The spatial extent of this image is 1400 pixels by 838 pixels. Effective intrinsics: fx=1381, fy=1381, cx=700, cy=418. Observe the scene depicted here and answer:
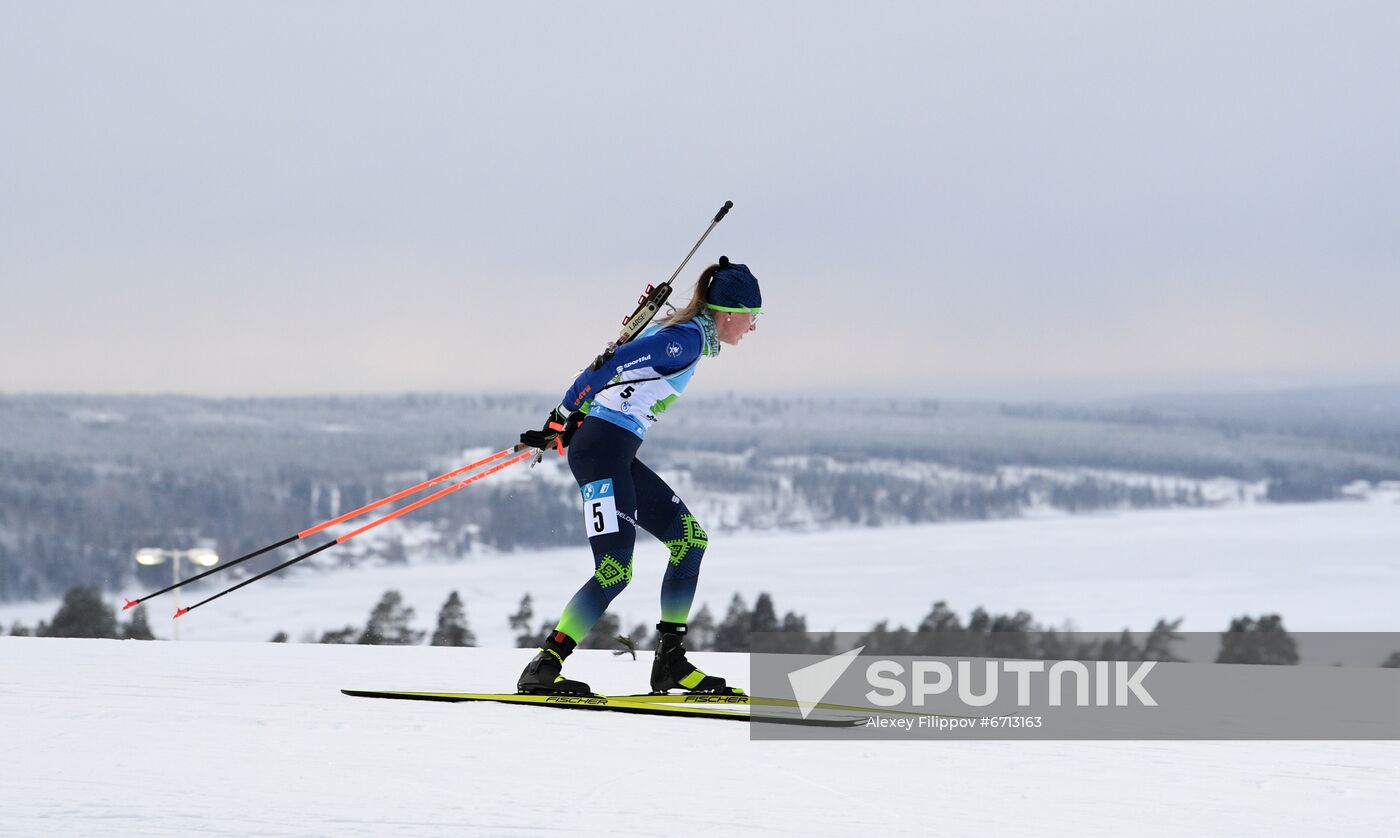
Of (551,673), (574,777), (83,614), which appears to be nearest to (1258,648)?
(551,673)

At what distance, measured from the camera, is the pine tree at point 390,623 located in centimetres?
838

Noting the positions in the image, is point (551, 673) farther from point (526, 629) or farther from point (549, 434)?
point (526, 629)

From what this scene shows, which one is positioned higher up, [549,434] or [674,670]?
[549,434]

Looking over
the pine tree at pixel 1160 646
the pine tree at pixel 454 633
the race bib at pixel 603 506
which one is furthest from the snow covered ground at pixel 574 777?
the pine tree at pixel 454 633

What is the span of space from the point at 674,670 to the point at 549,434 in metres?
1.12

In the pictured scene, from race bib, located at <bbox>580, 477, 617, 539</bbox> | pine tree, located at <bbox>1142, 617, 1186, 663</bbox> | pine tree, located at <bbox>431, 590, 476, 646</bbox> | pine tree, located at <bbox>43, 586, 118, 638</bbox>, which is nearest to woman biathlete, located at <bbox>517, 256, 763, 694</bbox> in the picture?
race bib, located at <bbox>580, 477, 617, 539</bbox>

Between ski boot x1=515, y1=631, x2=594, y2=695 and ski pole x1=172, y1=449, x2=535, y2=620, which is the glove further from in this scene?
ski boot x1=515, y1=631, x2=594, y2=695

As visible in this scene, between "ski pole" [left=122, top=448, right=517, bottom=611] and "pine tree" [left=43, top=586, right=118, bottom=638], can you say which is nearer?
"ski pole" [left=122, top=448, right=517, bottom=611]

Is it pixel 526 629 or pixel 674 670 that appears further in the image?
pixel 526 629

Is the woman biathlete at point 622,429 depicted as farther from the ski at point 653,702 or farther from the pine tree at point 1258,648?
the pine tree at point 1258,648

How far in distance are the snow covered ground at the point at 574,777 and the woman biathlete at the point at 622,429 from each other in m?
0.46

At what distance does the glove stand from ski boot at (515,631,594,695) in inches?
30.1

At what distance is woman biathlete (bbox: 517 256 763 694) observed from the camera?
5.47m

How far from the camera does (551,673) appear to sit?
221 inches
